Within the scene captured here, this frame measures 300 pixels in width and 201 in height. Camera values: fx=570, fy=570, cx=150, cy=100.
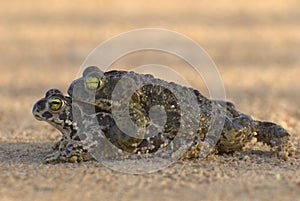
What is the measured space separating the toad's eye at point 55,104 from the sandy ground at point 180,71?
1.74 ft

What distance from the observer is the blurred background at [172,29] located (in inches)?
376

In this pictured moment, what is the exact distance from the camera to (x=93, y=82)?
5113mm

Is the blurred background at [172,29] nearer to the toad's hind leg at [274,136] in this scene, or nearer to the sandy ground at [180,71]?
the sandy ground at [180,71]

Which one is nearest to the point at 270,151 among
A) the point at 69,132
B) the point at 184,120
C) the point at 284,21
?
the point at 184,120

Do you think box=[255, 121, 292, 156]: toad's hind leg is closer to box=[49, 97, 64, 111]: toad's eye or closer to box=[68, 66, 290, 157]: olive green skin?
box=[68, 66, 290, 157]: olive green skin

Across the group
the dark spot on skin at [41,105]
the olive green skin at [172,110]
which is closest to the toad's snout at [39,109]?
the dark spot on skin at [41,105]

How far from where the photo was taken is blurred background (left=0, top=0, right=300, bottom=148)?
956 cm

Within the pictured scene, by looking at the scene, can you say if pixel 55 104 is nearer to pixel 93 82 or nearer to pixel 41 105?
pixel 41 105

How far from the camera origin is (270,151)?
584 centimetres

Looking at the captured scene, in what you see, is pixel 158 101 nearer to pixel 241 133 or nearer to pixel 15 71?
pixel 241 133

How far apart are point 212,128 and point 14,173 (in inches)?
74.0

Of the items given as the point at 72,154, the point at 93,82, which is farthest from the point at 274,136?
the point at 72,154

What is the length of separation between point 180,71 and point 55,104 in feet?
23.6

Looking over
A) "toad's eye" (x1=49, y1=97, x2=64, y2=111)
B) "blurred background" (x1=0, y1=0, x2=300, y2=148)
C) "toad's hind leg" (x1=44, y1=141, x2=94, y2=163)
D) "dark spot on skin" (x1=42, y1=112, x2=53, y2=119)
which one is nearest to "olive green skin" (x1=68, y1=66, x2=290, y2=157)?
"toad's eye" (x1=49, y1=97, x2=64, y2=111)
